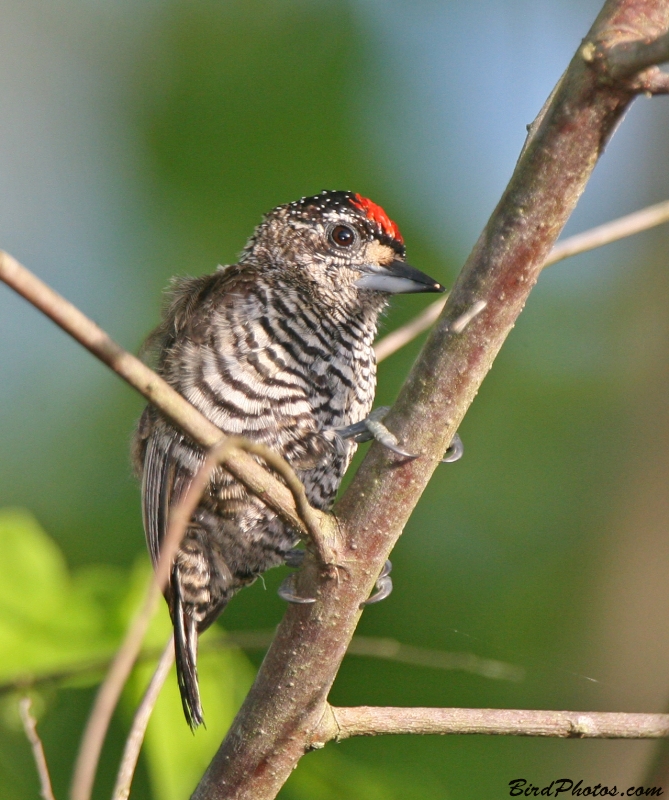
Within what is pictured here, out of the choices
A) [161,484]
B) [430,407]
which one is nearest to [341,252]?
[161,484]

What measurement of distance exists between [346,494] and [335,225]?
156 centimetres

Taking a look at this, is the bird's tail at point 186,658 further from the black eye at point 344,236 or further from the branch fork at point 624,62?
the branch fork at point 624,62

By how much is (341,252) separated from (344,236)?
6cm

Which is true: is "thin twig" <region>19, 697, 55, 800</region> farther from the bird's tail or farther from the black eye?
the black eye

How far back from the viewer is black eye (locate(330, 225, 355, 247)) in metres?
3.15

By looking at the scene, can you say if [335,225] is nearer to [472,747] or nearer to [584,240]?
[584,240]

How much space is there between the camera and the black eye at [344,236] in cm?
315

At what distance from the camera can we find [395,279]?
3051 mm

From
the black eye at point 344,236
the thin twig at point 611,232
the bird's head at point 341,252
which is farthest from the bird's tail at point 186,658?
the thin twig at point 611,232

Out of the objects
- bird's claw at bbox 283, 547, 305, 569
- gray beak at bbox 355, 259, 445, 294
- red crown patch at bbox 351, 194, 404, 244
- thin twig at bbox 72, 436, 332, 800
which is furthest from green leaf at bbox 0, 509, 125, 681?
red crown patch at bbox 351, 194, 404, 244

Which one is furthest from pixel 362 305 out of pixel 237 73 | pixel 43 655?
pixel 237 73

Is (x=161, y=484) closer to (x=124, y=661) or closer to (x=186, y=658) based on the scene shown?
(x=186, y=658)

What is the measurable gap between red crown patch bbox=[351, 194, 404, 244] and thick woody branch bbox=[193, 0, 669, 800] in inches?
60.1

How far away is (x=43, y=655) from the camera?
7.70 ft
